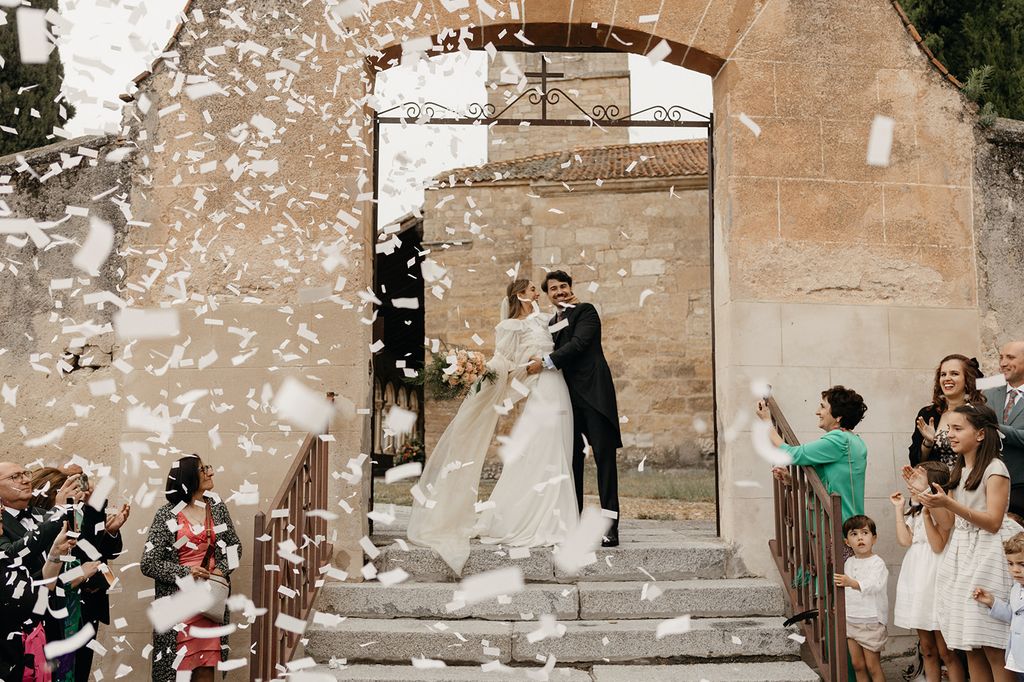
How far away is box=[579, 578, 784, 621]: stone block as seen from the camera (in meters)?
5.12

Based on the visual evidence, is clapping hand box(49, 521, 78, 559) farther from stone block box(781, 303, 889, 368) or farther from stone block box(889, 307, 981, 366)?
stone block box(889, 307, 981, 366)

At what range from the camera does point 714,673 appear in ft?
15.2

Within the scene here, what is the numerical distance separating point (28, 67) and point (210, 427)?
6.36 meters

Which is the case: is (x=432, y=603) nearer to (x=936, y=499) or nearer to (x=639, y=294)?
(x=936, y=499)

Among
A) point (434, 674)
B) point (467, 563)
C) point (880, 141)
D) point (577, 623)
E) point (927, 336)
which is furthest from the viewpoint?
point (880, 141)

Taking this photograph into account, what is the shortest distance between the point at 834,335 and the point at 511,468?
2.02m

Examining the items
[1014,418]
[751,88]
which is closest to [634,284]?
[751,88]

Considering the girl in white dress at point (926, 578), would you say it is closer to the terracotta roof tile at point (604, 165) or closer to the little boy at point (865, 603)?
the little boy at point (865, 603)

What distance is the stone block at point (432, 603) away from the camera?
510cm

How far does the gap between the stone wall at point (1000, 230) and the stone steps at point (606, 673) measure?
8.03 ft

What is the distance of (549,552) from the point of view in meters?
5.45

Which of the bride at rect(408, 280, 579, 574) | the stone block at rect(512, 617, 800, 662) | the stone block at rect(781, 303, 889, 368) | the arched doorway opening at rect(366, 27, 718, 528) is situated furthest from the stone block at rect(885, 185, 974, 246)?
the arched doorway opening at rect(366, 27, 718, 528)

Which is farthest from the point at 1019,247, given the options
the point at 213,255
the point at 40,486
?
the point at 40,486

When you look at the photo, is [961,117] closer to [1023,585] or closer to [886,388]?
[886,388]
